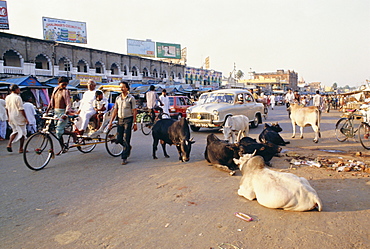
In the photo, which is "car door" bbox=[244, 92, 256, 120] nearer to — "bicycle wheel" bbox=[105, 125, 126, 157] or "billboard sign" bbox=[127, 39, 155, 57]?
"bicycle wheel" bbox=[105, 125, 126, 157]

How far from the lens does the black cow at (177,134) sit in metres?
6.87

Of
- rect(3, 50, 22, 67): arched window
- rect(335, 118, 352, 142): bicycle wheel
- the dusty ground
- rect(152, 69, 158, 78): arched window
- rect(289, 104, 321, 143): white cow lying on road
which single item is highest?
rect(152, 69, 158, 78): arched window

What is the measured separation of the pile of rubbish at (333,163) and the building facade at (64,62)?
2001 cm

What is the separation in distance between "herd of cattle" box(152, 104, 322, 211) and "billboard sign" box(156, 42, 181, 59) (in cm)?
4231

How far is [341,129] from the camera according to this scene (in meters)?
9.17

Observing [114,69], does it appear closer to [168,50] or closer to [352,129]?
[168,50]

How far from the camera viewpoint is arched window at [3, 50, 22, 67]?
26.1 meters

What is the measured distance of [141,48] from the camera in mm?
45438

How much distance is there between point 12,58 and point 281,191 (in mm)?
31205

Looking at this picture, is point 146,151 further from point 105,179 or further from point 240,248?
point 240,248

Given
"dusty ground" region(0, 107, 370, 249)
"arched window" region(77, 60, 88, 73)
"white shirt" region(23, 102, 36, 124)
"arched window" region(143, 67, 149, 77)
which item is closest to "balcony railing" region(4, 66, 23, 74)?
"arched window" region(77, 60, 88, 73)

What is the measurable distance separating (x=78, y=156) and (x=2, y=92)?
952 cm

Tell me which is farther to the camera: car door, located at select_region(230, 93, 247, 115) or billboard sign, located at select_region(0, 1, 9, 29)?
billboard sign, located at select_region(0, 1, 9, 29)

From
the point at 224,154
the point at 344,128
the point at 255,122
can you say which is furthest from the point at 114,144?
the point at 255,122
